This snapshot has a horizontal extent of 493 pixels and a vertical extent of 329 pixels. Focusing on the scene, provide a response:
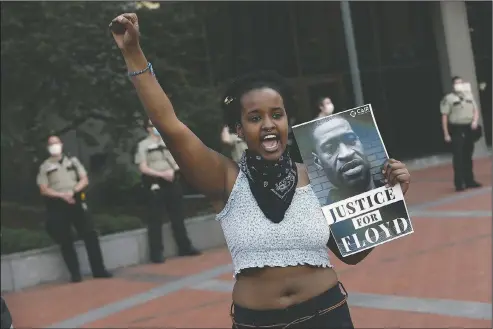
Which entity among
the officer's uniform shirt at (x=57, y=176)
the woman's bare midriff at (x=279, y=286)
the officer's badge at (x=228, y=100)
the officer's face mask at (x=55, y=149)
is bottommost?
the woman's bare midriff at (x=279, y=286)

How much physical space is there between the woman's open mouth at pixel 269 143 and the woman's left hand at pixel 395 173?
39 cm

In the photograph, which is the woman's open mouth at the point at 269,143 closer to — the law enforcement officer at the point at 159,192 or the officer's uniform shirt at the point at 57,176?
the officer's uniform shirt at the point at 57,176

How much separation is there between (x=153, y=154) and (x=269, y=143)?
6500 millimetres

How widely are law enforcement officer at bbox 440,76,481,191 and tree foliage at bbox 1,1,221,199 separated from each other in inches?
149

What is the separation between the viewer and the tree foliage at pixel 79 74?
9.64 meters

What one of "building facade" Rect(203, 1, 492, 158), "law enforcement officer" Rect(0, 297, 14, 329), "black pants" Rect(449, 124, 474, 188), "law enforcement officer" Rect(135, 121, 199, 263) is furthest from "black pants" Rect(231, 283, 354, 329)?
"building facade" Rect(203, 1, 492, 158)

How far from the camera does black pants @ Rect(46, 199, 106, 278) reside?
7.99m

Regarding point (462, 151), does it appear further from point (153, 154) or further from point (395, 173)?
point (395, 173)

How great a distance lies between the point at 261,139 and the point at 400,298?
12.5 ft

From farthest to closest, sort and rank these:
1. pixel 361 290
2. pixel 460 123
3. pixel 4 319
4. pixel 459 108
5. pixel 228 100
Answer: pixel 460 123
pixel 459 108
pixel 361 290
pixel 4 319
pixel 228 100

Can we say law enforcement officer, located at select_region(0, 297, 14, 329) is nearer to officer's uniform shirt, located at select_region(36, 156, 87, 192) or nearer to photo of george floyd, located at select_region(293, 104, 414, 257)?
photo of george floyd, located at select_region(293, 104, 414, 257)

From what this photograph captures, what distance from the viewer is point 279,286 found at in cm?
224

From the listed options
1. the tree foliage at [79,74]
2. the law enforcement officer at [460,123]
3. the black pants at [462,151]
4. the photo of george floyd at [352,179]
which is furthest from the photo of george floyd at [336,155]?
the black pants at [462,151]

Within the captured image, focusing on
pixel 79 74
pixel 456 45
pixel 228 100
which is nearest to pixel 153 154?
pixel 79 74
